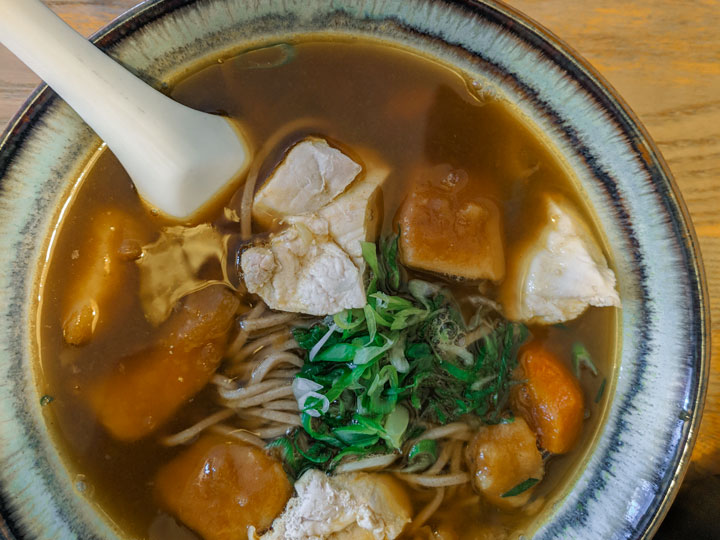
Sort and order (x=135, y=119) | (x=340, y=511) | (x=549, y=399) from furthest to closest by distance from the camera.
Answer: (x=549, y=399), (x=340, y=511), (x=135, y=119)

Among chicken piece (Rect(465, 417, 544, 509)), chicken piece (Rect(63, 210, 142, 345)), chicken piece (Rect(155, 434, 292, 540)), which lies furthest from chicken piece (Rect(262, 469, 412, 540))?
chicken piece (Rect(63, 210, 142, 345))

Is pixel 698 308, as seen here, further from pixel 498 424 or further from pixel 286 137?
pixel 286 137

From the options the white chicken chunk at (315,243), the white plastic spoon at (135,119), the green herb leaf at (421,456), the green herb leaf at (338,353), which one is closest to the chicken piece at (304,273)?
the white chicken chunk at (315,243)

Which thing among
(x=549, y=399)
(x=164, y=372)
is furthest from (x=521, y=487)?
(x=164, y=372)

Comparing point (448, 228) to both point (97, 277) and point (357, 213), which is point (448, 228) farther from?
point (97, 277)

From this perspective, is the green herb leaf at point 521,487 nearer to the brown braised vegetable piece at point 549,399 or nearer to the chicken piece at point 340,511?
the brown braised vegetable piece at point 549,399

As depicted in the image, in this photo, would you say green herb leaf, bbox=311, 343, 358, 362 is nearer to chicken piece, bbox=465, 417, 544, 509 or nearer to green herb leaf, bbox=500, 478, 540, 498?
chicken piece, bbox=465, 417, 544, 509
